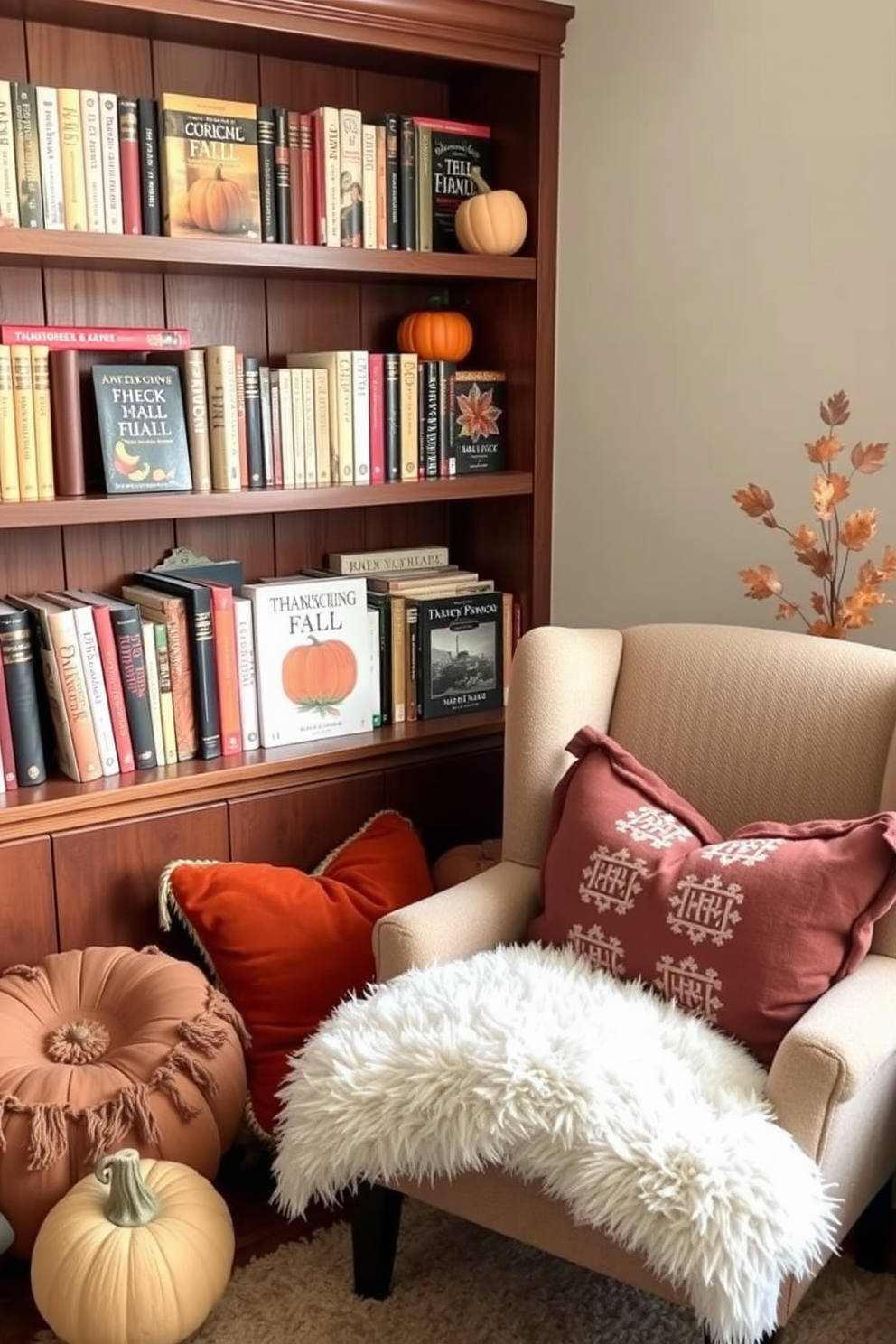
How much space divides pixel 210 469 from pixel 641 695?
33.5 inches

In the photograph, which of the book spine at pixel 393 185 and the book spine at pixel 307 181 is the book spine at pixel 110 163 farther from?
the book spine at pixel 393 185

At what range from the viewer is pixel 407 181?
8.04ft

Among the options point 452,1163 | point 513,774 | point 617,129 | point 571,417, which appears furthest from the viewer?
point 571,417

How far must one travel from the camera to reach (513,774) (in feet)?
6.77

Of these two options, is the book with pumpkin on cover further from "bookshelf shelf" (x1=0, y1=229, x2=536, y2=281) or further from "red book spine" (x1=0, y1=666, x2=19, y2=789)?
"bookshelf shelf" (x1=0, y1=229, x2=536, y2=281)

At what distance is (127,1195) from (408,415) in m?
1.46

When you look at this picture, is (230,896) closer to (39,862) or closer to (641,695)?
(39,862)

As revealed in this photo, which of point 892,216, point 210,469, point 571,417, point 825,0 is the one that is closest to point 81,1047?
point 210,469

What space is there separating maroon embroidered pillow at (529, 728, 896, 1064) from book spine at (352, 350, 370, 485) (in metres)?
0.87

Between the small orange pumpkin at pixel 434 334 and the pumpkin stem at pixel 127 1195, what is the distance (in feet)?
5.09

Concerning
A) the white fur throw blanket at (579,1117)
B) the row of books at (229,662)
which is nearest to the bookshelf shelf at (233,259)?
the row of books at (229,662)

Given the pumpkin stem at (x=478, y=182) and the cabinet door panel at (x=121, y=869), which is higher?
the pumpkin stem at (x=478, y=182)

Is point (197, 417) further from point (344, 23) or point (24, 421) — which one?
point (344, 23)

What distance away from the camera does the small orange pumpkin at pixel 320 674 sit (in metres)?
2.40
